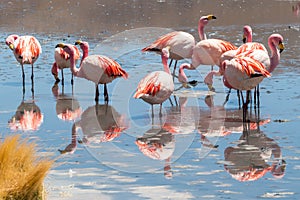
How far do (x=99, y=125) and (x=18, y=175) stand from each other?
14.4ft

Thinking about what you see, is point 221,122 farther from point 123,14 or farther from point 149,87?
point 123,14

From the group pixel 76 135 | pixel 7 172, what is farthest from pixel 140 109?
pixel 7 172

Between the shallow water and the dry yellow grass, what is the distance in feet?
2.82

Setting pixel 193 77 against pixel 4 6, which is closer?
pixel 193 77

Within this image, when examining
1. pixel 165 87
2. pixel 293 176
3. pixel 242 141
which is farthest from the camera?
pixel 165 87

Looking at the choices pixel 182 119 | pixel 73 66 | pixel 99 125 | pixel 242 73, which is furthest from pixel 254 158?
pixel 73 66

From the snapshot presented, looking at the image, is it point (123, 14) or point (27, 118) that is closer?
point (27, 118)

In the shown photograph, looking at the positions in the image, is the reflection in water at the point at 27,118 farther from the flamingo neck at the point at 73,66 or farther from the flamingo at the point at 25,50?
the flamingo at the point at 25,50

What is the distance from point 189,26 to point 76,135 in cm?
1271

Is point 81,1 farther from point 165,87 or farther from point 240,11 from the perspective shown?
point 165,87

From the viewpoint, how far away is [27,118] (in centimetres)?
1095

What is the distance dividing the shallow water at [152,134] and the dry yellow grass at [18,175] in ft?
2.82

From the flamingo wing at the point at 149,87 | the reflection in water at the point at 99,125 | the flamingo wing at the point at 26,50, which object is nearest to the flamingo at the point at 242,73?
the flamingo wing at the point at 149,87

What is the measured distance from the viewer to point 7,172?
20.1 feet
